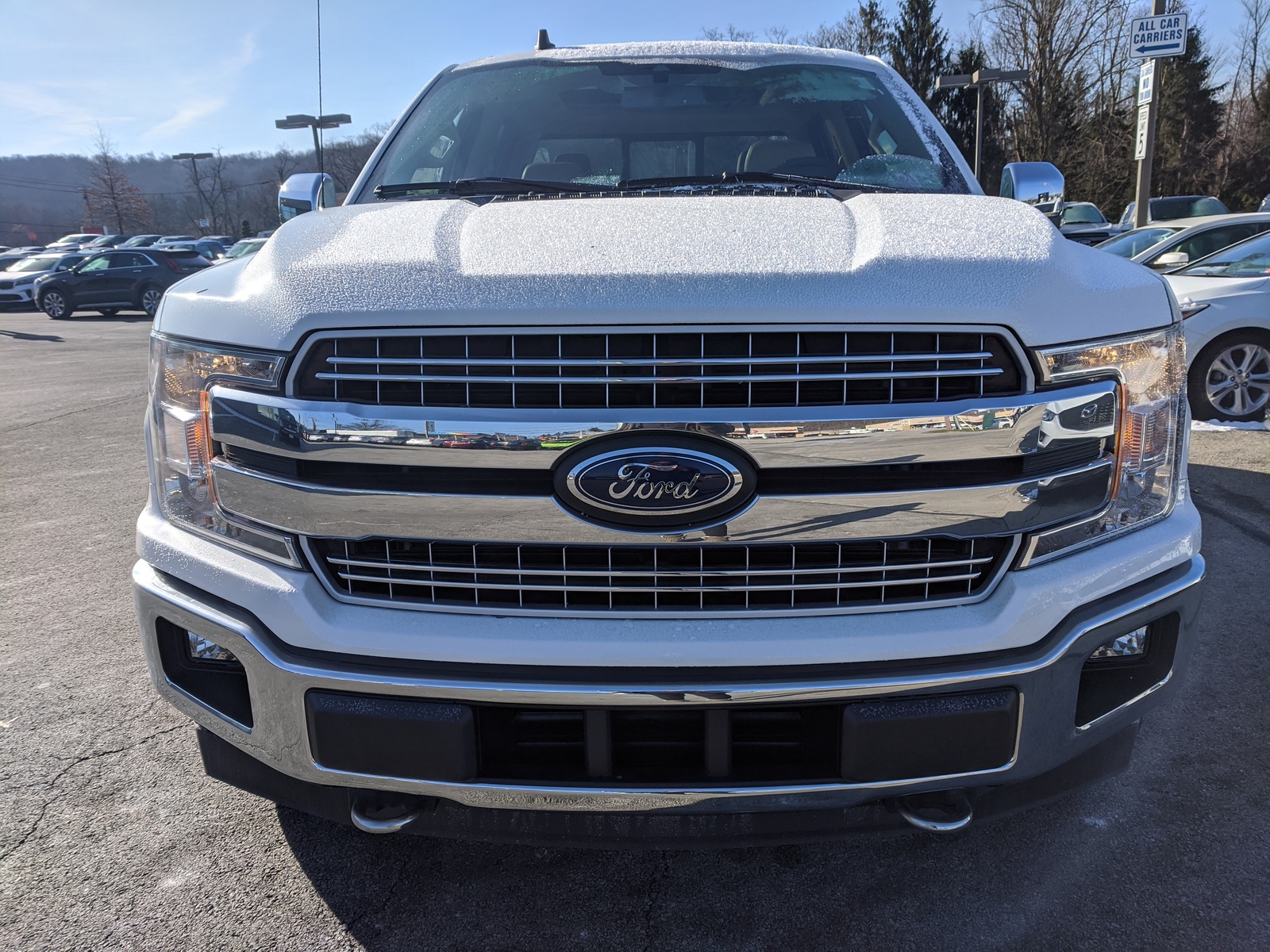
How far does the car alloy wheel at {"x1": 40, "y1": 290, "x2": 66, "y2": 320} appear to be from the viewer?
23188 mm

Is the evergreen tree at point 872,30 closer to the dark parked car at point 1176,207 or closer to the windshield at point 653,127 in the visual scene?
the dark parked car at point 1176,207

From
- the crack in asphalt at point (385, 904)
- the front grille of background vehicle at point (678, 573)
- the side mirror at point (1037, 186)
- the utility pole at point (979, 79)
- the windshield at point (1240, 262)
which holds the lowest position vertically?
the crack in asphalt at point (385, 904)

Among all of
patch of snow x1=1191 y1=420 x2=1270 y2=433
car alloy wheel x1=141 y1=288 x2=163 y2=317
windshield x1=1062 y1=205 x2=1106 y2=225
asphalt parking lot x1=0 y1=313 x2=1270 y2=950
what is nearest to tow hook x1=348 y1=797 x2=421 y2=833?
asphalt parking lot x1=0 y1=313 x2=1270 y2=950

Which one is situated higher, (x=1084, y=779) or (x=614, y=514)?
(x=614, y=514)

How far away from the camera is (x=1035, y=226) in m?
1.91

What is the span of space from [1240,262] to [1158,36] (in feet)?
25.8

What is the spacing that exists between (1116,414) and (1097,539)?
241 mm

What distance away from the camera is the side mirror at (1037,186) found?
3018 mm

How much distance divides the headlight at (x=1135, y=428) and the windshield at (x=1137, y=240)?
8.52 m

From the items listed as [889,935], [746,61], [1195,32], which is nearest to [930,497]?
[889,935]

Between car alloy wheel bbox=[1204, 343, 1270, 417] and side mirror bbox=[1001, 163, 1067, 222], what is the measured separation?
5.31 m

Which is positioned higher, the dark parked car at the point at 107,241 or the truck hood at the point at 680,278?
the dark parked car at the point at 107,241

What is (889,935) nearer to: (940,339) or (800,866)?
(800,866)

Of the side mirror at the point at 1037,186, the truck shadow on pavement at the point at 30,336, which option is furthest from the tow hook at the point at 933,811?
the truck shadow on pavement at the point at 30,336
